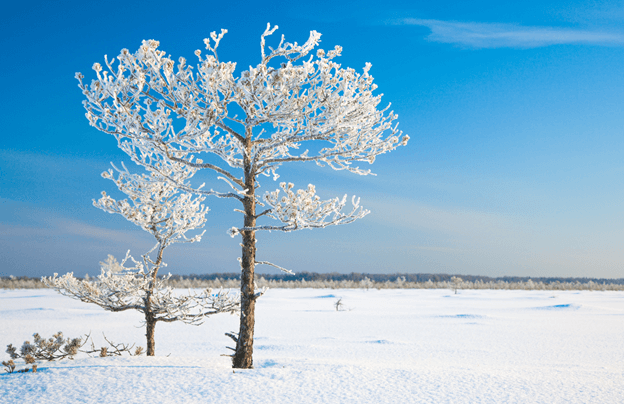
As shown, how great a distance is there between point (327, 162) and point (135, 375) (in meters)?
3.72

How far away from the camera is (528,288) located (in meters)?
53.2

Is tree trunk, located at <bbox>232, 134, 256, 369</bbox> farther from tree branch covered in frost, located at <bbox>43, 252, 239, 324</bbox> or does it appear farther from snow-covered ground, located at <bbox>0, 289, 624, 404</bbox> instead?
tree branch covered in frost, located at <bbox>43, 252, 239, 324</bbox>

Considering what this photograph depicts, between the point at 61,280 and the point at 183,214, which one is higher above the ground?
the point at 183,214

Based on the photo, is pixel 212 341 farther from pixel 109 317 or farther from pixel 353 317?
pixel 109 317

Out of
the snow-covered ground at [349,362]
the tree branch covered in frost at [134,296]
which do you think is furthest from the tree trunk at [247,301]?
the tree branch covered in frost at [134,296]

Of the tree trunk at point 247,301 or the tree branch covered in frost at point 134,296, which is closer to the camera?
the tree trunk at point 247,301

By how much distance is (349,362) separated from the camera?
6.84 m

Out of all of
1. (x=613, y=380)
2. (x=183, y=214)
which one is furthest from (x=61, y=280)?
(x=613, y=380)

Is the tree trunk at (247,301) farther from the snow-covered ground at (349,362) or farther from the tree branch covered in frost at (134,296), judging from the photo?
the tree branch covered in frost at (134,296)

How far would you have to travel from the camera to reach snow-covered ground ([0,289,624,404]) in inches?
193

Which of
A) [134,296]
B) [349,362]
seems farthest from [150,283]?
[349,362]

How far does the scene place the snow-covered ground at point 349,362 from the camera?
4906 mm

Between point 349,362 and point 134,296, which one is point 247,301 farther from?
point 134,296

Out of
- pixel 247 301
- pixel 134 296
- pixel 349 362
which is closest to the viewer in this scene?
pixel 247 301
